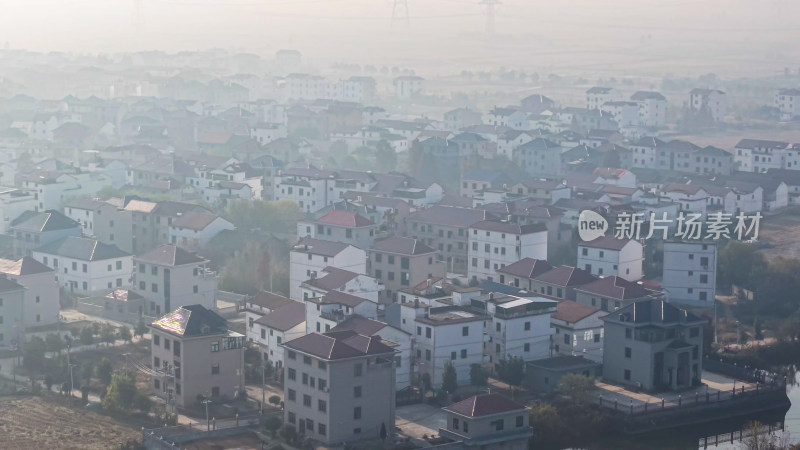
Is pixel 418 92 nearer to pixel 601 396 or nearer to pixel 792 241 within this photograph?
pixel 792 241

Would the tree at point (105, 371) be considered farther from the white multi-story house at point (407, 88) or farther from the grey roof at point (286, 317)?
the white multi-story house at point (407, 88)

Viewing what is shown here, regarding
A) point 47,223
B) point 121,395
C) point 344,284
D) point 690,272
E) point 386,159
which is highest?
point 386,159

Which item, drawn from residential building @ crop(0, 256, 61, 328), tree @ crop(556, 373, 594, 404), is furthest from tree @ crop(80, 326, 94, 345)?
tree @ crop(556, 373, 594, 404)

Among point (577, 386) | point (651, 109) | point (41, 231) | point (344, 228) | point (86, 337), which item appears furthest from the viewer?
point (651, 109)

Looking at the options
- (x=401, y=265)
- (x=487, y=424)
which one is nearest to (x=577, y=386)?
(x=487, y=424)

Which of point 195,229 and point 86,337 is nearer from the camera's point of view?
point 86,337

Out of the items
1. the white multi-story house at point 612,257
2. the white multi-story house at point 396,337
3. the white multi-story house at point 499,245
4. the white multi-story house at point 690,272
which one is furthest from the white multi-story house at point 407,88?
the white multi-story house at point 396,337

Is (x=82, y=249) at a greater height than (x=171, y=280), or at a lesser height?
Answer: greater

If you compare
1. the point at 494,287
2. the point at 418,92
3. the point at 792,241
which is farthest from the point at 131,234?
the point at 418,92

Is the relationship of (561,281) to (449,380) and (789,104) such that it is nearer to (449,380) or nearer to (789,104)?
(449,380)
